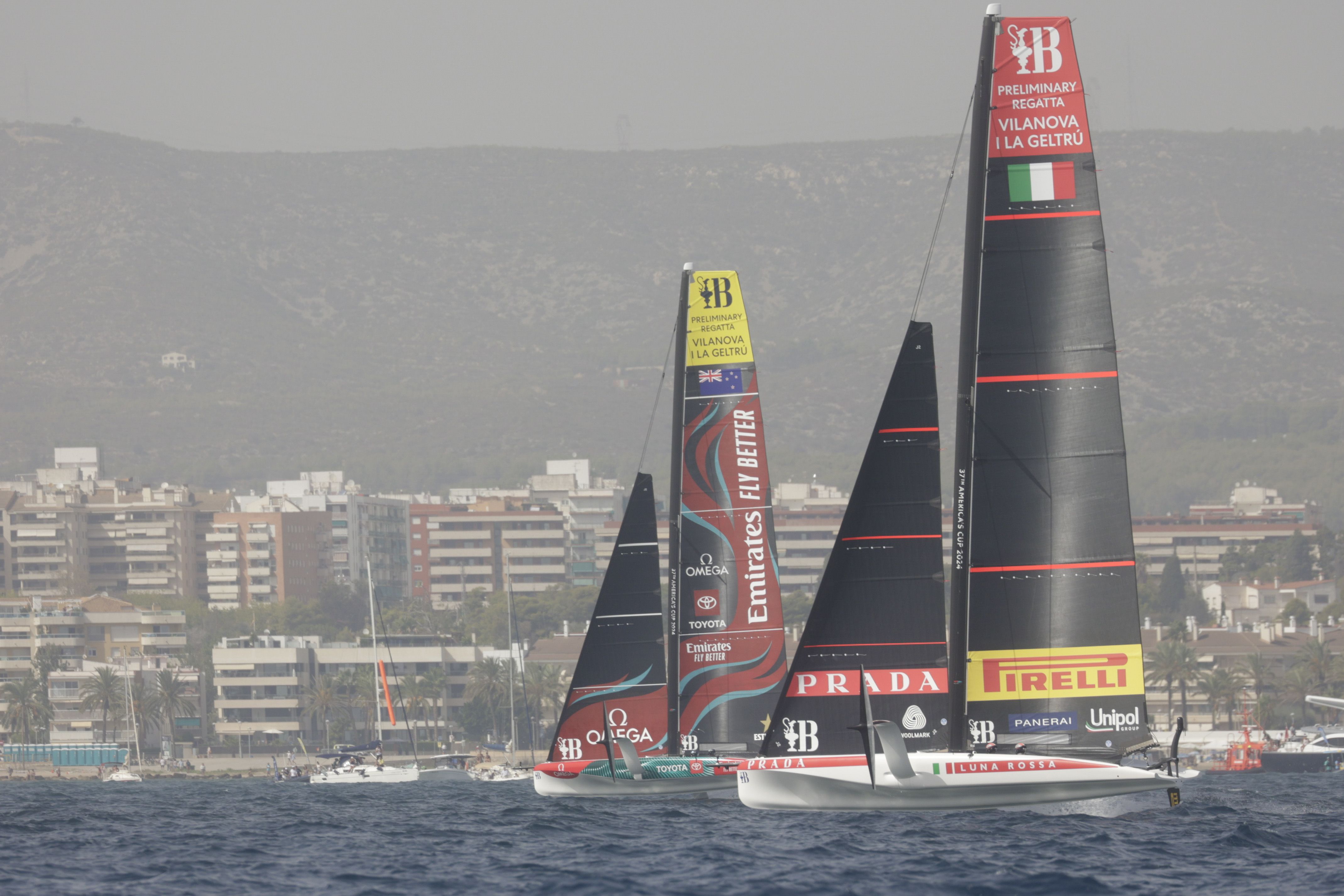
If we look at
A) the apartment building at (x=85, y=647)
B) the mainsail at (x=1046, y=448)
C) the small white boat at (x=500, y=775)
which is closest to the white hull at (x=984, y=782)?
the mainsail at (x=1046, y=448)

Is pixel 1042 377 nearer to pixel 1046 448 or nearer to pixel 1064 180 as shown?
pixel 1046 448

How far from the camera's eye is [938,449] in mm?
27125

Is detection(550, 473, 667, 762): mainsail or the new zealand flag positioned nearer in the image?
the new zealand flag

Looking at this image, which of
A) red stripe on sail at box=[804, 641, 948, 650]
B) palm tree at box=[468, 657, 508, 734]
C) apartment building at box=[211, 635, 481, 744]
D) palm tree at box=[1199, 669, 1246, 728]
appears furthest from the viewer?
apartment building at box=[211, 635, 481, 744]

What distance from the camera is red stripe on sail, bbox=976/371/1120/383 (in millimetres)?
25359

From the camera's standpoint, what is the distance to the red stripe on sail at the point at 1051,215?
25.5 meters

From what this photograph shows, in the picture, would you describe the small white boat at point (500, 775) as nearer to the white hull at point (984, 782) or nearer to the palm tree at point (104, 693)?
the palm tree at point (104, 693)

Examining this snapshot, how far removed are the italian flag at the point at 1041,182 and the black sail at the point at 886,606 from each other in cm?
231

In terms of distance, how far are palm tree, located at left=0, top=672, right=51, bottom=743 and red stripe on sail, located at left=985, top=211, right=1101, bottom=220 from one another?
136 meters

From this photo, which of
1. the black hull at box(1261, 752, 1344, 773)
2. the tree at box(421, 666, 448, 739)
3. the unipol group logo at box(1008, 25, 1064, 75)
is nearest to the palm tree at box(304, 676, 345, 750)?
the tree at box(421, 666, 448, 739)

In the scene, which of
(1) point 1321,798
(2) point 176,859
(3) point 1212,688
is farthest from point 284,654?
(2) point 176,859

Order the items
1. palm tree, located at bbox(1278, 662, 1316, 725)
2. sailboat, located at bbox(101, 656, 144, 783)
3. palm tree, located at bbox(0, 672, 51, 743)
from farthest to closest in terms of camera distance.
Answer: palm tree, located at bbox(0, 672, 51, 743), palm tree, located at bbox(1278, 662, 1316, 725), sailboat, located at bbox(101, 656, 144, 783)

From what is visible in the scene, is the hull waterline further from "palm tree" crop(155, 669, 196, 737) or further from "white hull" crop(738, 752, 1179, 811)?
"palm tree" crop(155, 669, 196, 737)

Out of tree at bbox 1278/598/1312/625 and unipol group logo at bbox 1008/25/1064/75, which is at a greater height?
unipol group logo at bbox 1008/25/1064/75
